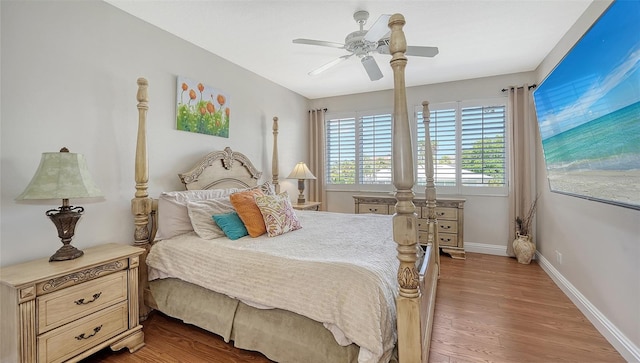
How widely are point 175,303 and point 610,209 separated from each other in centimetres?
338

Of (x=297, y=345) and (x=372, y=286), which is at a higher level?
(x=372, y=286)

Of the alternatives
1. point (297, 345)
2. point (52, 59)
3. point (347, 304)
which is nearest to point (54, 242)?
point (52, 59)

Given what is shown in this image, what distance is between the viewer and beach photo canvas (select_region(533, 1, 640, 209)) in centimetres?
142

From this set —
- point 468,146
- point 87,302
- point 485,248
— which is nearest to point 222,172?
point 87,302

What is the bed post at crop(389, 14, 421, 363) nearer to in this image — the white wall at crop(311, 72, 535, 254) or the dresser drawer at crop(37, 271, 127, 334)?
the dresser drawer at crop(37, 271, 127, 334)

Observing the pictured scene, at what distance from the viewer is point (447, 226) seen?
4039 mm

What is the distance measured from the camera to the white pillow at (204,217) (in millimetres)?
2340

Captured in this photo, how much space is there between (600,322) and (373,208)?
2.78 meters

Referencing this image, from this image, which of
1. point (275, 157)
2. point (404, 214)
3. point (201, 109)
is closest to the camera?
point (404, 214)

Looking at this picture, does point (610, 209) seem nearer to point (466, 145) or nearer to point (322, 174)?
point (466, 145)

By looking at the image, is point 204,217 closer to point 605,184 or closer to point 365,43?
point 365,43

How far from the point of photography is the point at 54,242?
202cm

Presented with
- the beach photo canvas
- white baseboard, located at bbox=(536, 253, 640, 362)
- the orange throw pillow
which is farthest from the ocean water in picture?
the orange throw pillow

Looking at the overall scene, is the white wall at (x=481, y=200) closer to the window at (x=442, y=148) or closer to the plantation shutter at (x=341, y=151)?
the window at (x=442, y=148)
